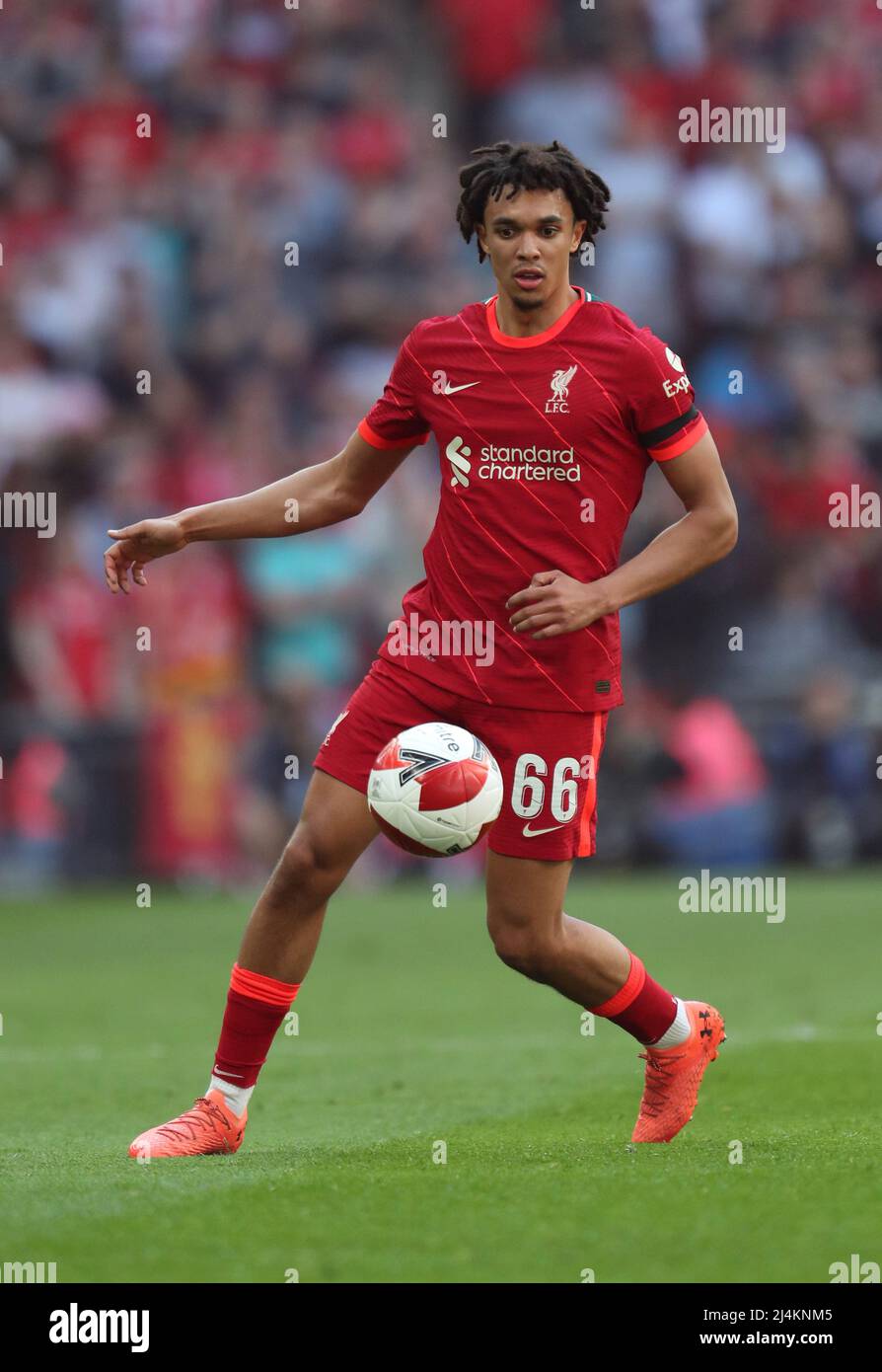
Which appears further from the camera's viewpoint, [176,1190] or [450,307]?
[450,307]

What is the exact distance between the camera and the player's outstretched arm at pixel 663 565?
573cm

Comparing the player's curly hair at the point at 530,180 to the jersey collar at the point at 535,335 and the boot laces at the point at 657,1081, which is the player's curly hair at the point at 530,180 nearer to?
the jersey collar at the point at 535,335

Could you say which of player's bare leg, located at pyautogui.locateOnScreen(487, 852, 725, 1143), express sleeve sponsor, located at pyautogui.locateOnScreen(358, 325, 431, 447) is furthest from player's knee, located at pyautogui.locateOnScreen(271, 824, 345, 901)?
express sleeve sponsor, located at pyautogui.locateOnScreen(358, 325, 431, 447)

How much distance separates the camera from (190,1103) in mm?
7156

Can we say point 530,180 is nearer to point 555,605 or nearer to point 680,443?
point 680,443

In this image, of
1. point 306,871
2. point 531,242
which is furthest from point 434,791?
point 531,242

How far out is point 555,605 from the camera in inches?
225

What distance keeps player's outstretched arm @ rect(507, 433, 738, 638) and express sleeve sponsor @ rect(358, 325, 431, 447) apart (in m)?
0.69

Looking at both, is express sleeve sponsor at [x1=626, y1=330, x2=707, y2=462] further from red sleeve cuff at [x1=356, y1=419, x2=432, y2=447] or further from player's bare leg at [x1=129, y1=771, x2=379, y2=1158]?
player's bare leg at [x1=129, y1=771, x2=379, y2=1158]

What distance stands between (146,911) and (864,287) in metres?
7.94

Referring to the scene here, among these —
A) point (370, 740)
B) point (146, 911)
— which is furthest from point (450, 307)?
point (370, 740)

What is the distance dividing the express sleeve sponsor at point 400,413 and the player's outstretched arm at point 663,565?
2.27ft
